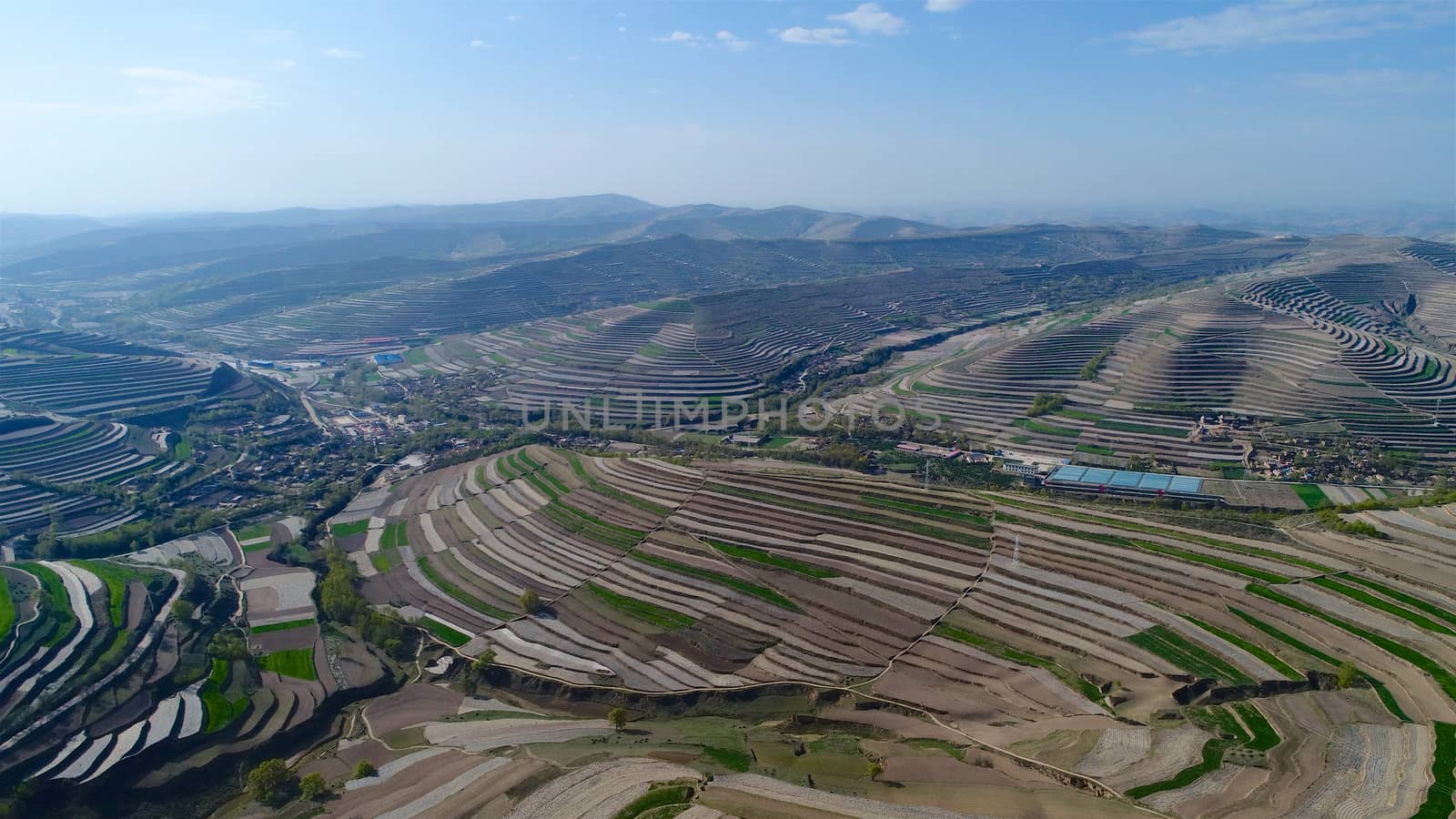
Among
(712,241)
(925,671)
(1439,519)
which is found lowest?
(925,671)

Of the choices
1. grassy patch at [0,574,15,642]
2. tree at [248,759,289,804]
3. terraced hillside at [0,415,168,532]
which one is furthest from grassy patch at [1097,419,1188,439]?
terraced hillside at [0,415,168,532]

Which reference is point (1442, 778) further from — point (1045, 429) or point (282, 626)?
point (1045, 429)

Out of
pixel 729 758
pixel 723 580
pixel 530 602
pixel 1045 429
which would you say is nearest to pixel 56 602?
pixel 530 602

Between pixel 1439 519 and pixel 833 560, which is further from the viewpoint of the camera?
pixel 833 560

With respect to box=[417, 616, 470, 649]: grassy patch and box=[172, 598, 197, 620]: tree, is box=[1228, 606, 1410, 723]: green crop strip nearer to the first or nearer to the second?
box=[417, 616, 470, 649]: grassy patch

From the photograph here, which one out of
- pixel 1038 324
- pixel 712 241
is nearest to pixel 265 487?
pixel 1038 324

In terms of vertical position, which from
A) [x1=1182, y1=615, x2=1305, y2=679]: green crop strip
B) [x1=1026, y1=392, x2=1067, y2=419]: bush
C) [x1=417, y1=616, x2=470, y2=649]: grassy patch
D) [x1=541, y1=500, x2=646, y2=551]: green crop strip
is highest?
[x1=1026, y1=392, x2=1067, y2=419]: bush

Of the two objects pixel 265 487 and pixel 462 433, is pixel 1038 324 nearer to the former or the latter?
pixel 462 433
